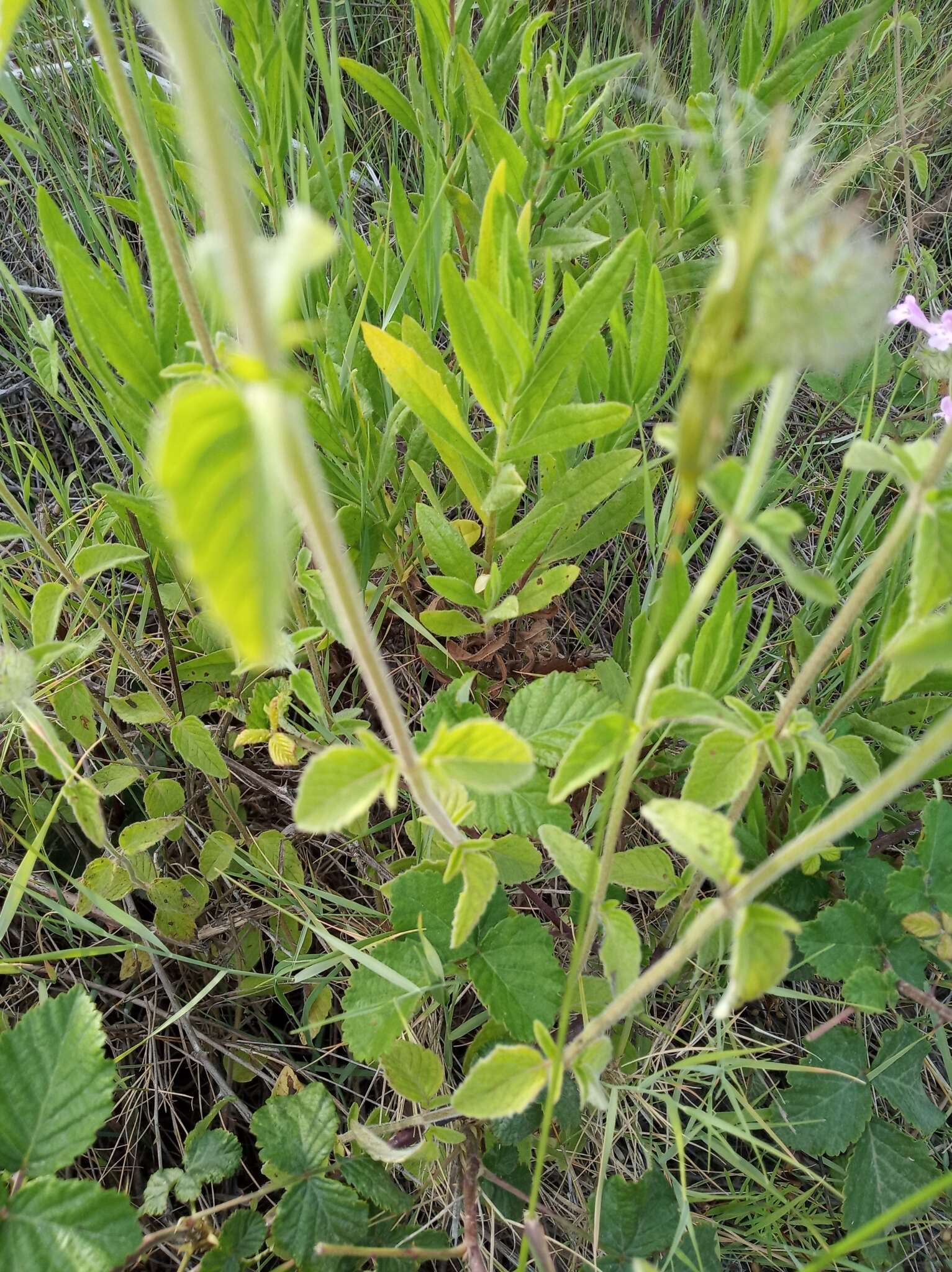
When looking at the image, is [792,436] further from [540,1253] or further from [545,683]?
[540,1253]

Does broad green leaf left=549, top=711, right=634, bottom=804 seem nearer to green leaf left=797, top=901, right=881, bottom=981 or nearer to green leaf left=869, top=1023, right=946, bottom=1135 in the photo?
green leaf left=797, top=901, right=881, bottom=981

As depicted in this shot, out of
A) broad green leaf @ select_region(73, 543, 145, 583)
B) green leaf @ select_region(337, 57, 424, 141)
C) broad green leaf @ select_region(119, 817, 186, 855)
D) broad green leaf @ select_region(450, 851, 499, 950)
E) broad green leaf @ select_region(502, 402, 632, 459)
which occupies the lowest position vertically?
broad green leaf @ select_region(119, 817, 186, 855)

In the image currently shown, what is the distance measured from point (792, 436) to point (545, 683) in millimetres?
1325

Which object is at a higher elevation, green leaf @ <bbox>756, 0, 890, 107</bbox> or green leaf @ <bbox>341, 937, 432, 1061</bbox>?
green leaf @ <bbox>756, 0, 890, 107</bbox>

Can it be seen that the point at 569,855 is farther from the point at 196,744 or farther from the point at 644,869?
the point at 196,744

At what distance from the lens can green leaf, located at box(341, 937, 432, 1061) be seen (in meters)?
1.26

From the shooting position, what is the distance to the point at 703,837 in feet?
2.68

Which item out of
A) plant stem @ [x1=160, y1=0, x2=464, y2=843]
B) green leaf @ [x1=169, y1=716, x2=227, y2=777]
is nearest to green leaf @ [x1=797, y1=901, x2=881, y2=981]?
green leaf @ [x1=169, y1=716, x2=227, y2=777]

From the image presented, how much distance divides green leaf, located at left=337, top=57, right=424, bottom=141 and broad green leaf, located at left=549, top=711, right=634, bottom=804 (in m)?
1.46

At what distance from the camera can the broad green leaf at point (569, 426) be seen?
133 cm

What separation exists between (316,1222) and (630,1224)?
0.46 metres

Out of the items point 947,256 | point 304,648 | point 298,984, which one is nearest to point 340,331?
point 304,648

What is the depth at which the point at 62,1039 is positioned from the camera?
1.24 m

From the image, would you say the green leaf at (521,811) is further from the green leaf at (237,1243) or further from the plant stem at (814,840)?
the green leaf at (237,1243)
